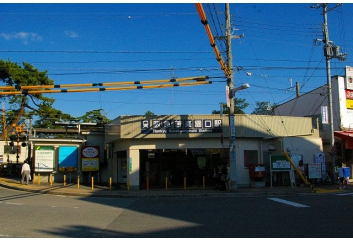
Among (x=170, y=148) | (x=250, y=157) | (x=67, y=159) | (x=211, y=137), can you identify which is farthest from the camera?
(x=67, y=159)

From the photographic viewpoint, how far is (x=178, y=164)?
1118 inches

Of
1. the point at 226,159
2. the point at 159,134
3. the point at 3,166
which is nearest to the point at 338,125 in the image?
the point at 226,159

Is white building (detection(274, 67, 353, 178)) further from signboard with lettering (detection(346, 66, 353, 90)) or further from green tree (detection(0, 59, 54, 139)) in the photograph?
green tree (detection(0, 59, 54, 139))

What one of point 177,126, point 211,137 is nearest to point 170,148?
point 177,126

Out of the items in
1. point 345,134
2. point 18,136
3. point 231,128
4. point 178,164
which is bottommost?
point 178,164

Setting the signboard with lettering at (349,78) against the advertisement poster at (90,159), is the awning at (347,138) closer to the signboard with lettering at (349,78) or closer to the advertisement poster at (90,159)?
the signboard with lettering at (349,78)

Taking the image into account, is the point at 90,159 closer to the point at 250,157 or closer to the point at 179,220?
the point at 250,157

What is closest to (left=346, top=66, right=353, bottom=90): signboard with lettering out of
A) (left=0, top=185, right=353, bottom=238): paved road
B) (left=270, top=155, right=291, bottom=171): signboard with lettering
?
(left=270, top=155, right=291, bottom=171): signboard with lettering

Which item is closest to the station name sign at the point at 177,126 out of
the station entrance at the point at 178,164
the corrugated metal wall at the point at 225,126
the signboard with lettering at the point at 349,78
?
the corrugated metal wall at the point at 225,126

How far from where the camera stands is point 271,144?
24.9 meters

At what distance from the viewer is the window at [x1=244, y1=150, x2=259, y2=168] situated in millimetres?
24188

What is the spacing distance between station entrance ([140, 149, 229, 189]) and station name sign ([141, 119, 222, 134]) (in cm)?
475

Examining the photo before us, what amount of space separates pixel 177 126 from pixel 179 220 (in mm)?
12494

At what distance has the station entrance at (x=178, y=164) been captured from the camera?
1097 inches
